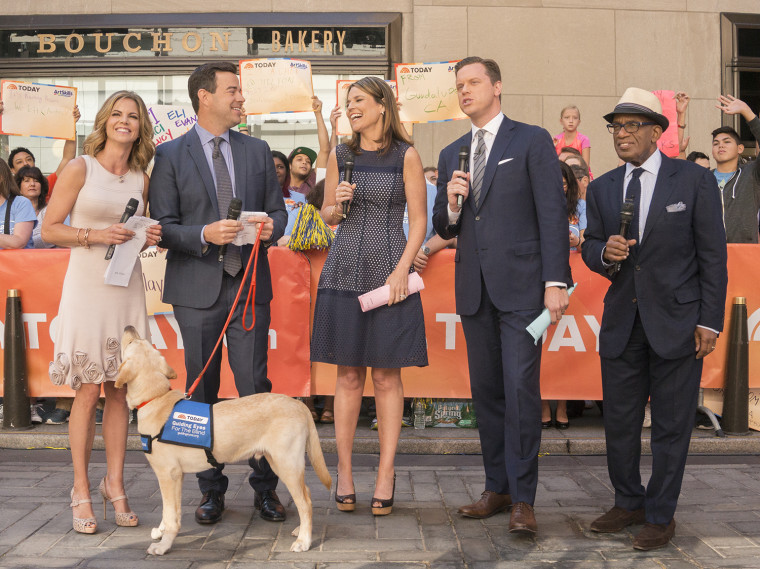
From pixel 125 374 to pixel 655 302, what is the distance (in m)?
2.73

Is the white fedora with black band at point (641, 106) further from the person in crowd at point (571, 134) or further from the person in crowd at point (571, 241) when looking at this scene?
the person in crowd at point (571, 134)

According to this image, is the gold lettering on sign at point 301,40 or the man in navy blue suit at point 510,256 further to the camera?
the gold lettering on sign at point 301,40

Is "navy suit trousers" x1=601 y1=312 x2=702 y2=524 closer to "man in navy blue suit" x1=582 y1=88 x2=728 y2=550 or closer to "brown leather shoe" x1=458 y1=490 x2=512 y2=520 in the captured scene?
"man in navy blue suit" x1=582 y1=88 x2=728 y2=550

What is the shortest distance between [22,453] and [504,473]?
385 centimetres

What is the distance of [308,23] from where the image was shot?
472 inches

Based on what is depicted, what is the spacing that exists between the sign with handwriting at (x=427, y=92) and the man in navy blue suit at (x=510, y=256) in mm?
3657

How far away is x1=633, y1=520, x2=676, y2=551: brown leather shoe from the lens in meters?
4.14

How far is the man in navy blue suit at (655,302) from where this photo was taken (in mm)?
4242

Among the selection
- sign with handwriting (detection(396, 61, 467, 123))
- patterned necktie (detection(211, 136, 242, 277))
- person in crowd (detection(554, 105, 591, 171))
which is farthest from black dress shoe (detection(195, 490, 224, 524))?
person in crowd (detection(554, 105, 591, 171))

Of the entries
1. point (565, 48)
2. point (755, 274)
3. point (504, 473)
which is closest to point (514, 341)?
point (504, 473)

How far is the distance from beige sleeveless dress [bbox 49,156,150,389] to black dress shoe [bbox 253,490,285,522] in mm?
1065

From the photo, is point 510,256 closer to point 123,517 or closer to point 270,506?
point 270,506

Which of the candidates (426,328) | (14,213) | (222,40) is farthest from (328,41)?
(426,328)

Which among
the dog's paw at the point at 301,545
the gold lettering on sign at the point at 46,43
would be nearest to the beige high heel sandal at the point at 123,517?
the dog's paw at the point at 301,545
